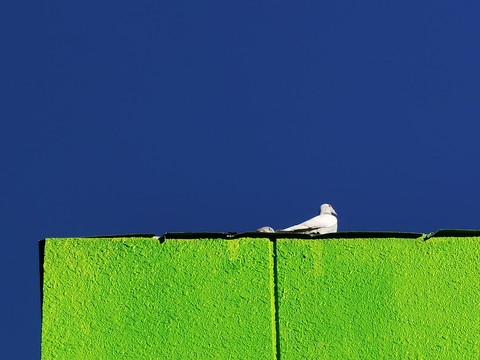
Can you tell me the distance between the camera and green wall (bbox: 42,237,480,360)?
4.86 m

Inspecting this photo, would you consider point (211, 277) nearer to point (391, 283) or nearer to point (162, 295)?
point (162, 295)

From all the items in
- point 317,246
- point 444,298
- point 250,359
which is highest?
point 317,246

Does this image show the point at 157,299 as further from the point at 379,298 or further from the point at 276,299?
the point at 379,298

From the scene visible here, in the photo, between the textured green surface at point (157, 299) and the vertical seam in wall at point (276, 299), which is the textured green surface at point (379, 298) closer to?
the vertical seam in wall at point (276, 299)

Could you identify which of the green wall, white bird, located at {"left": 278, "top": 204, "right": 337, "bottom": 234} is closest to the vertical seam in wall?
the green wall

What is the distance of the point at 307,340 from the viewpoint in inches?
192

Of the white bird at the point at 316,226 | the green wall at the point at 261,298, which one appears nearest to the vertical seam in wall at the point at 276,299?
the green wall at the point at 261,298

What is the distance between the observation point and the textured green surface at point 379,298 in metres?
4.88

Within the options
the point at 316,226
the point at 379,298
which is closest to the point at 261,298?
the point at 379,298

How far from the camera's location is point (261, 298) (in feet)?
16.3

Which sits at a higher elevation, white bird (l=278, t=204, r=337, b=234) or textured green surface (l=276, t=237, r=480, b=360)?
white bird (l=278, t=204, r=337, b=234)

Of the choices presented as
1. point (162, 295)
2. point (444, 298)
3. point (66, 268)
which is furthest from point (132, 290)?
point (444, 298)

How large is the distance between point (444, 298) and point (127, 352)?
2.41 metres

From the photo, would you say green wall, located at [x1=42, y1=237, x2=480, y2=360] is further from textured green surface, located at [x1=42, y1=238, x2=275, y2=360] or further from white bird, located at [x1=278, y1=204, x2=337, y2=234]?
white bird, located at [x1=278, y1=204, x2=337, y2=234]
